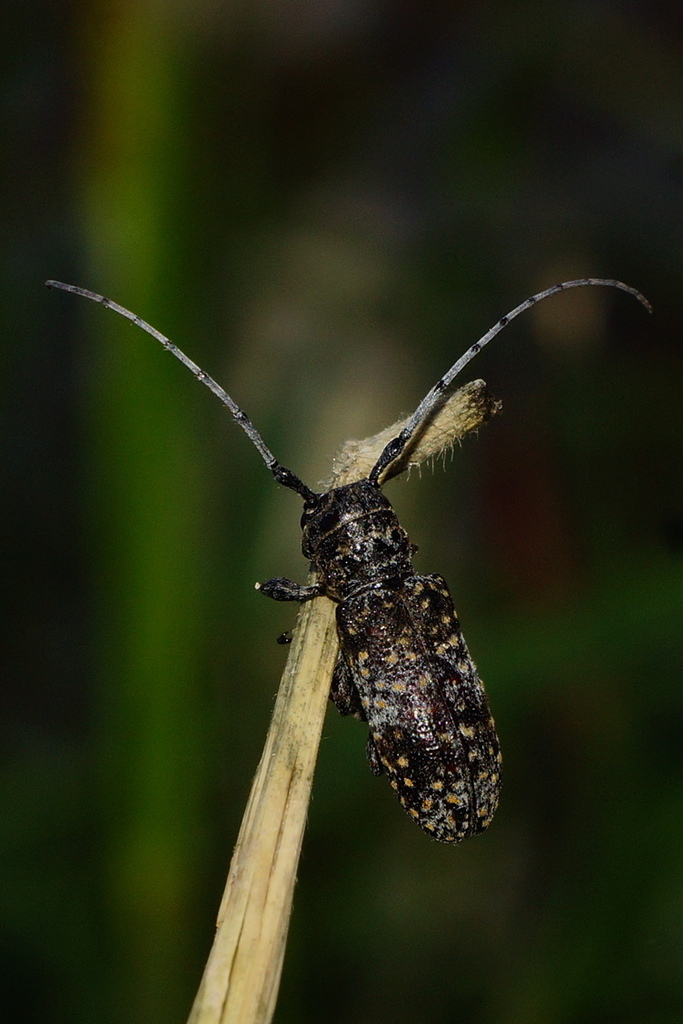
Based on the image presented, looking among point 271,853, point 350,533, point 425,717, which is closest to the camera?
point 271,853

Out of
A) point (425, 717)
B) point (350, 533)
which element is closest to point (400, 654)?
point (425, 717)

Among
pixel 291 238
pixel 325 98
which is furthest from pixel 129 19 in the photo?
pixel 325 98

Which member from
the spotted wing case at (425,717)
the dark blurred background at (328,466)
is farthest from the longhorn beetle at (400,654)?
the dark blurred background at (328,466)

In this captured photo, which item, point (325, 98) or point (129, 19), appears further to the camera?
point (325, 98)

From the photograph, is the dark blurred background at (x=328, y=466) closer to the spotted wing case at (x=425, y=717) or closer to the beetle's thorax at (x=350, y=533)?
the beetle's thorax at (x=350, y=533)

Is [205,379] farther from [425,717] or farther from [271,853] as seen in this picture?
[271,853]

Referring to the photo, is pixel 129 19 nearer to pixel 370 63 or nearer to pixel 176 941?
pixel 370 63
